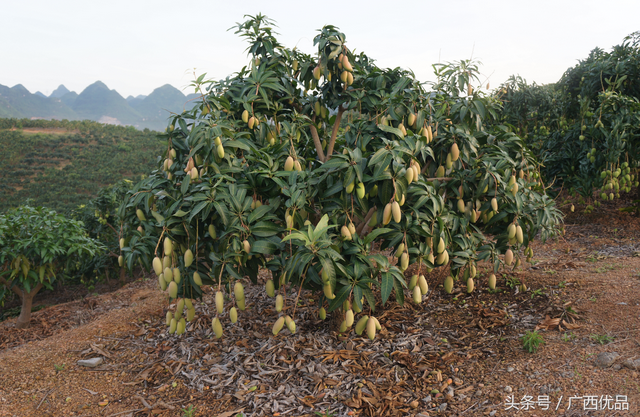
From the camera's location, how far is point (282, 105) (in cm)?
312

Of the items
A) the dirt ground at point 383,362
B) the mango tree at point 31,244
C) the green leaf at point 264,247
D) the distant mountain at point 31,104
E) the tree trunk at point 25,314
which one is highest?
the distant mountain at point 31,104

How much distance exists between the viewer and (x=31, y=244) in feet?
14.9

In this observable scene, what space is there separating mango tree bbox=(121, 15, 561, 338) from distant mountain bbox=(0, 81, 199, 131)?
3265 inches

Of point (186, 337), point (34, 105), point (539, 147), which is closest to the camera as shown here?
point (186, 337)

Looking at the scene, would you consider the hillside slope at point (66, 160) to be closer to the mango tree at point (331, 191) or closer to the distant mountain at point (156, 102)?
the mango tree at point (331, 191)

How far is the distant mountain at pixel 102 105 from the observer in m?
102

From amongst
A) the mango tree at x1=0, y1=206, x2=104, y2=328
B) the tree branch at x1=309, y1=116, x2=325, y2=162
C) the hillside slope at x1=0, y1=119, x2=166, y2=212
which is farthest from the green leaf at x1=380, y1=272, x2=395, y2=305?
the hillside slope at x1=0, y1=119, x2=166, y2=212

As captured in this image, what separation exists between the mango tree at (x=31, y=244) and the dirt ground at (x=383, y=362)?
129 centimetres

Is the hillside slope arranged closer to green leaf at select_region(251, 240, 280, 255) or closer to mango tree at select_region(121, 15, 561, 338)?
mango tree at select_region(121, 15, 561, 338)

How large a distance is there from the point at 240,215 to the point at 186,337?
1832 mm

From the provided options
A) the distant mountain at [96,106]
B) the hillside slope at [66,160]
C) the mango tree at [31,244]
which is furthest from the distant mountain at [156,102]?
the mango tree at [31,244]

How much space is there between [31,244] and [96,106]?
124411 mm

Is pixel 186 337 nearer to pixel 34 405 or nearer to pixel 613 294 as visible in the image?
pixel 34 405

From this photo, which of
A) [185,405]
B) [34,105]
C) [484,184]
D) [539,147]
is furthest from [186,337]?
[34,105]
